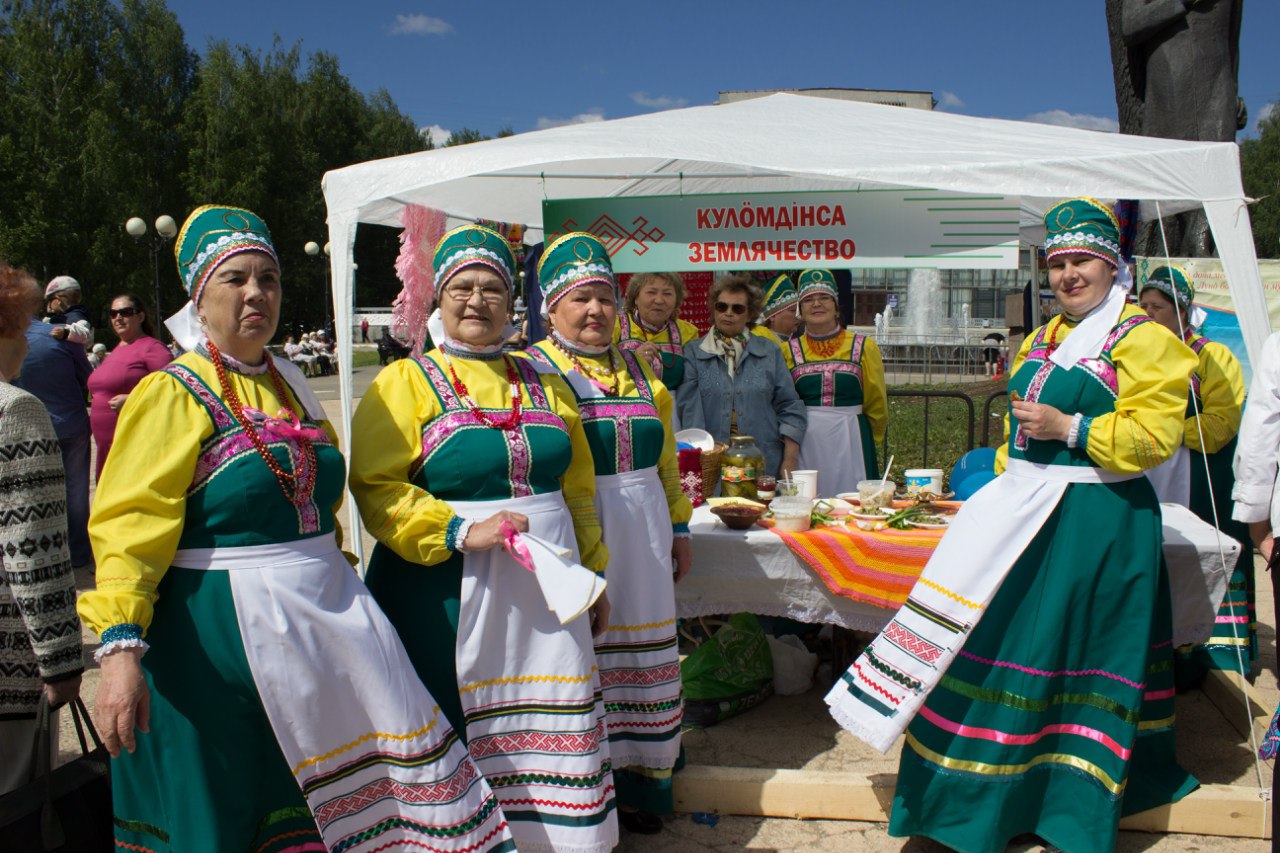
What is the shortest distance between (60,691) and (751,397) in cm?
359

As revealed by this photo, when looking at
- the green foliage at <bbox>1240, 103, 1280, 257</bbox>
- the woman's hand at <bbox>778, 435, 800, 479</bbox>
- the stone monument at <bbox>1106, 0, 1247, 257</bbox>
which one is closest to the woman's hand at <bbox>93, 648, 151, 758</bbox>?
the woman's hand at <bbox>778, 435, 800, 479</bbox>

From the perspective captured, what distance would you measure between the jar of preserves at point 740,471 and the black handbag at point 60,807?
2.69 meters

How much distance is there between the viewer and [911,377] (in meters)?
23.3

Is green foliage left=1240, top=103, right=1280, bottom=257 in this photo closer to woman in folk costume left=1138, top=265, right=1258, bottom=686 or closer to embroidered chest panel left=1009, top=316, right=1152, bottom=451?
woman in folk costume left=1138, top=265, right=1258, bottom=686

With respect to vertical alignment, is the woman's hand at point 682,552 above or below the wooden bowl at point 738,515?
below

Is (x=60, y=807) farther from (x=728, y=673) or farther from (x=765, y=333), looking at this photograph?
(x=765, y=333)

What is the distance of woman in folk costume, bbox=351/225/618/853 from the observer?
2.56 m

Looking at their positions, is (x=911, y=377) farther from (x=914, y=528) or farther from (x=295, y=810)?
(x=295, y=810)

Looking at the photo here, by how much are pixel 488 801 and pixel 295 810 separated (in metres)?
0.46

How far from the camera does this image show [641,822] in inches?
130

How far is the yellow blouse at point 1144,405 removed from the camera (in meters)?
2.80

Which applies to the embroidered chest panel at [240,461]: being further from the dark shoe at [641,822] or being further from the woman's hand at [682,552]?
the dark shoe at [641,822]

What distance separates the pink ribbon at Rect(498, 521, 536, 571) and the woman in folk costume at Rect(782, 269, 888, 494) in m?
3.33

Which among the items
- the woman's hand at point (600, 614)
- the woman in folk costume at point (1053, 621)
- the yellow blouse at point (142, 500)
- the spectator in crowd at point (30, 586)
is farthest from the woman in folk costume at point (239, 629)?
the woman in folk costume at point (1053, 621)
